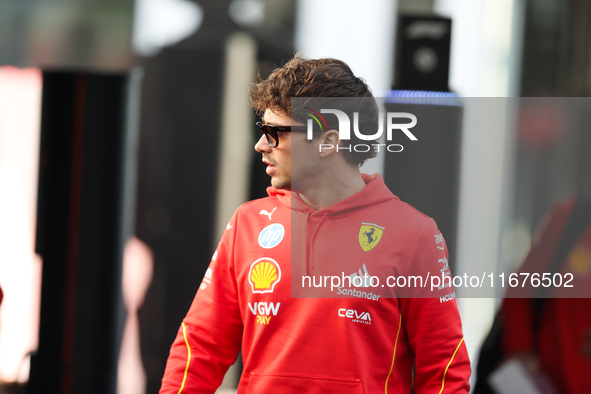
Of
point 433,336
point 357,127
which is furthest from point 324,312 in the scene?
point 357,127

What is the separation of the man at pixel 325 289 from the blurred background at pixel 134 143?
2.28 feet

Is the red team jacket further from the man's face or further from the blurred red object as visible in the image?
the blurred red object

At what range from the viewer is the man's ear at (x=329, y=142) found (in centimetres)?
177

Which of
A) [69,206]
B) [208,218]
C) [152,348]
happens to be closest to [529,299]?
[208,218]

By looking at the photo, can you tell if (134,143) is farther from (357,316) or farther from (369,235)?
(357,316)

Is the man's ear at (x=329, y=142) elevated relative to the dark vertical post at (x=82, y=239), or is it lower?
elevated

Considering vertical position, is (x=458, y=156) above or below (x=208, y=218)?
above

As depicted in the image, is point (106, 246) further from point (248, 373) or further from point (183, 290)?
point (248, 373)

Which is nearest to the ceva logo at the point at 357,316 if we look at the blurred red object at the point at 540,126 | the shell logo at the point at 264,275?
the shell logo at the point at 264,275

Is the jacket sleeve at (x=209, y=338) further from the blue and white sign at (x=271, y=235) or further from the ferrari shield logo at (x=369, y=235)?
the ferrari shield logo at (x=369, y=235)

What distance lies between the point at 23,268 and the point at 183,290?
0.74m

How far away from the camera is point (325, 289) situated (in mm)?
1708

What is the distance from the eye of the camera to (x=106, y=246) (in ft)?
8.23

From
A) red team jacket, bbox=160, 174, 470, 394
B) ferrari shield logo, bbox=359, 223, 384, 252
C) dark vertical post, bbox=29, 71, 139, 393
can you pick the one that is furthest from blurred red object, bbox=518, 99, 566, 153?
dark vertical post, bbox=29, 71, 139, 393
